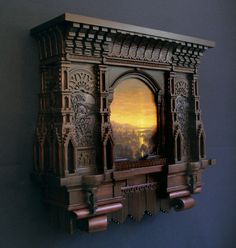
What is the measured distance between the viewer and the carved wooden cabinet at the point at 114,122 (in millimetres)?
1726

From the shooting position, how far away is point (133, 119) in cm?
204

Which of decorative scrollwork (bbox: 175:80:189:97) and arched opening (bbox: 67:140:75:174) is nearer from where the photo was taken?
arched opening (bbox: 67:140:75:174)

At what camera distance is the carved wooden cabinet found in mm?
1726

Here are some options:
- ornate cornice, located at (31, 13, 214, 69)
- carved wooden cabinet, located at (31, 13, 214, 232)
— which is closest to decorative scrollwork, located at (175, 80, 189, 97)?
carved wooden cabinet, located at (31, 13, 214, 232)

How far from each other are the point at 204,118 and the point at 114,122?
2.85ft

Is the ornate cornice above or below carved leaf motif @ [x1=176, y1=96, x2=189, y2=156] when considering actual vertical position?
above

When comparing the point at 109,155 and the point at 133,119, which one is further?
the point at 133,119

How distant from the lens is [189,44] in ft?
6.98

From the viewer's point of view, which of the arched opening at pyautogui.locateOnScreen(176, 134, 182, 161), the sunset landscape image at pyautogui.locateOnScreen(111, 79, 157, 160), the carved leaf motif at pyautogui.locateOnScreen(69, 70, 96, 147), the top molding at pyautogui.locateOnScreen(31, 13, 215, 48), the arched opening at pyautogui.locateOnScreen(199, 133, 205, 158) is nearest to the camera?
the top molding at pyautogui.locateOnScreen(31, 13, 215, 48)

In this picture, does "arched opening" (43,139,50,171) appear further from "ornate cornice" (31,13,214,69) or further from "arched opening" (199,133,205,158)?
"arched opening" (199,133,205,158)

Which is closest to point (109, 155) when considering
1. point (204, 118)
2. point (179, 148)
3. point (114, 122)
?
point (114, 122)

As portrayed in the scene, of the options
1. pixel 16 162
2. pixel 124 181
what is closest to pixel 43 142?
pixel 16 162

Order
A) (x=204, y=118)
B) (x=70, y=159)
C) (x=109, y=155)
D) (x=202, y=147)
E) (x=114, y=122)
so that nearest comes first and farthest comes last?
1. (x=70, y=159)
2. (x=109, y=155)
3. (x=114, y=122)
4. (x=202, y=147)
5. (x=204, y=118)

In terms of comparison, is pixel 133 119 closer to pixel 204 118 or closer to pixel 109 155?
pixel 109 155
